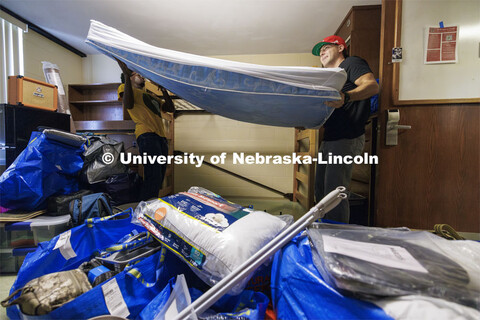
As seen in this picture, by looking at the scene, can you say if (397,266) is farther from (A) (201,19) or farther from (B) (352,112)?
(A) (201,19)

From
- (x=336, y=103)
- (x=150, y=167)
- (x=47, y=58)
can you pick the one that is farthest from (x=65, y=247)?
(x=47, y=58)

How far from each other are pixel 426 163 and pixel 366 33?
130 centimetres

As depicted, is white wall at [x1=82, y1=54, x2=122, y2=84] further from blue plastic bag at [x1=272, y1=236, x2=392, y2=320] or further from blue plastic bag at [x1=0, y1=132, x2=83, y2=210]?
blue plastic bag at [x1=272, y1=236, x2=392, y2=320]

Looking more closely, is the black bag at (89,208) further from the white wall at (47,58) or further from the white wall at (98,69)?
the white wall at (98,69)

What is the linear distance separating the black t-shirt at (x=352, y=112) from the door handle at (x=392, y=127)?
0.18m

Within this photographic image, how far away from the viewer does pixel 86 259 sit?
788mm

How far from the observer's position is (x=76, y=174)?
1.35 meters

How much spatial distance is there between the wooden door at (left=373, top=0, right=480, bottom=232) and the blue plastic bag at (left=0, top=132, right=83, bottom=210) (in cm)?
210

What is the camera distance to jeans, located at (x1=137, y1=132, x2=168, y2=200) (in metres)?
1.60

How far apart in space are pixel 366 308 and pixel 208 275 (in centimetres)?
41

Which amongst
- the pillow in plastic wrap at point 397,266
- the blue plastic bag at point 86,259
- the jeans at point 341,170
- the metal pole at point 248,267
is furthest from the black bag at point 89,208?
the jeans at point 341,170

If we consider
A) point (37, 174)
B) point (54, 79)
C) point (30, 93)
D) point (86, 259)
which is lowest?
point (86, 259)

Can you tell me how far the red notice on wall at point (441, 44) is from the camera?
1064 millimetres

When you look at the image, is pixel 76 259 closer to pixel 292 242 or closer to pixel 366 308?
pixel 292 242
